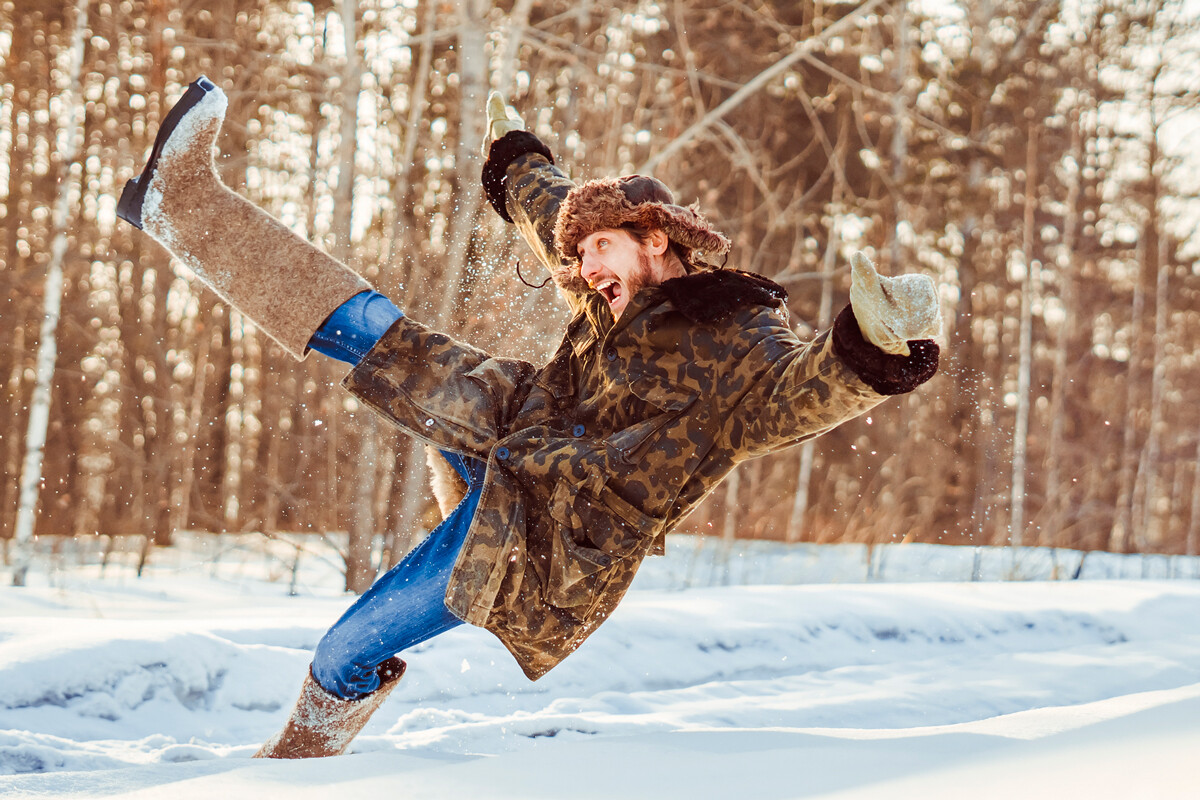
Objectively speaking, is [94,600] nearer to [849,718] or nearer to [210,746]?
[210,746]

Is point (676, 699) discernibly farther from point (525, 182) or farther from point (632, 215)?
point (632, 215)

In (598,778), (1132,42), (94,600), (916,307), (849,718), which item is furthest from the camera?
(1132,42)

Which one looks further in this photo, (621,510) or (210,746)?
(210,746)

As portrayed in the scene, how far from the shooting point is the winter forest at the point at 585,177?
645 centimetres

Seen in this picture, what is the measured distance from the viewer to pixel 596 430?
6.59 feet

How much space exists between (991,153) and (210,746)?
10.7 metres

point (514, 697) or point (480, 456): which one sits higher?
point (480, 456)

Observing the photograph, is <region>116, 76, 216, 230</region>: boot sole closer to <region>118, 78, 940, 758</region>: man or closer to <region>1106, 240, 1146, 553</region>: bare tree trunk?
<region>118, 78, 940, 758</region>: man

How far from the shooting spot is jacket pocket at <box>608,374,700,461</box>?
75.8 inches

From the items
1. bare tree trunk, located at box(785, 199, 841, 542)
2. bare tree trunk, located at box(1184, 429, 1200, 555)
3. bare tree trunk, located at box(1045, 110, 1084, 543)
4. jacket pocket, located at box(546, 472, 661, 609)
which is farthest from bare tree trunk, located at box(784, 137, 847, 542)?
jacket pocket, located at box(546, 472, 661, 609)

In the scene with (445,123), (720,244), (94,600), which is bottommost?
(94,600)

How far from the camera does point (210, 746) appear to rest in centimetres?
283

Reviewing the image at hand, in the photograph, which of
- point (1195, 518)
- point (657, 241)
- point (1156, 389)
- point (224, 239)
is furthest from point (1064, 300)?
point (224, 239)

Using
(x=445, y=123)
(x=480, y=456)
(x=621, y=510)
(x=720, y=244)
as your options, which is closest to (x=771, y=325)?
(x=720, y=244)
